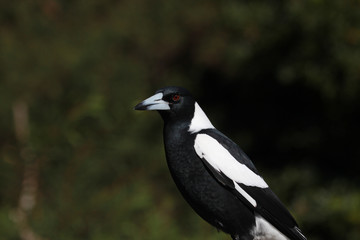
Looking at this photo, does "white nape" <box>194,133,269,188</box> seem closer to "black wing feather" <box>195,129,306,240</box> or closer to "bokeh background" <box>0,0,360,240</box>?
"black wing feather" <box>195,129,306,240</box>

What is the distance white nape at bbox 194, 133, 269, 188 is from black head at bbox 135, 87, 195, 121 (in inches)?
6.0

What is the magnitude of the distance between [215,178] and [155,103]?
43 cm

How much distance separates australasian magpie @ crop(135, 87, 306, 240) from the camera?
7.77 feet

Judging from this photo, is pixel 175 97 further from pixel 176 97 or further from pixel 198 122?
pixel 198 122

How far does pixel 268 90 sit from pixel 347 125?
1.54 meters

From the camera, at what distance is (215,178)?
240cm

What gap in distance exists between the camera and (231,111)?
8.88 m

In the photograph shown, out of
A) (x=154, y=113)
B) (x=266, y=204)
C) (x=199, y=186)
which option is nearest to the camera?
(x=199, y=186)

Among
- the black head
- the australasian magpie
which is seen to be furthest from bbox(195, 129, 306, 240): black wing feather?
the black head

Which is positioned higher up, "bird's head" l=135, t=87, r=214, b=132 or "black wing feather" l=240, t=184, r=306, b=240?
"bird's head" l=135, t=87, r=214, b=132

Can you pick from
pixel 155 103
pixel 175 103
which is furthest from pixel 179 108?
pixel 155 103

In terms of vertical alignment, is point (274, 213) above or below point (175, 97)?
below

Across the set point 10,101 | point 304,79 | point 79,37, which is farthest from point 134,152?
point 79,37

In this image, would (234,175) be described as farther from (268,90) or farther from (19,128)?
(268,90)
